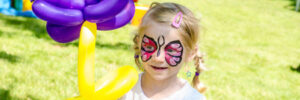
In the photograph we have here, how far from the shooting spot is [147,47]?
74.7 inches

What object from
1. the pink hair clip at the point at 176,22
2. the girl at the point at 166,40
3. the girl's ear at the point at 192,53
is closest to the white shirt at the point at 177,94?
the girl at the point at 166,40

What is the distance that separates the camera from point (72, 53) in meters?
4.31

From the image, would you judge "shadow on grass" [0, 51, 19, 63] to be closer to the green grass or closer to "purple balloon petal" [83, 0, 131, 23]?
the green grass

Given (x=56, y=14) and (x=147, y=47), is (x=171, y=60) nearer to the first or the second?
(x=147, y=47)

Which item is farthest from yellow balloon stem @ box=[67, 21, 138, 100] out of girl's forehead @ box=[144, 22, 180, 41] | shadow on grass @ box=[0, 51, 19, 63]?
shadow on grass @ box=[0, 51, 19, 63]

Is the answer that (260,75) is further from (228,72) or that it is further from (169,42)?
(169,42)

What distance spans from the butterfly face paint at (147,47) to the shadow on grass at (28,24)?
3200mm

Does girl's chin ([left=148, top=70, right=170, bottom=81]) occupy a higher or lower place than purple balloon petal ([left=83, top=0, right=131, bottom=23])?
lower

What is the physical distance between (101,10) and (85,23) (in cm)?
11

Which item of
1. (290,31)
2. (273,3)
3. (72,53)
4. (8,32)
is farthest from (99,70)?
(273,3)

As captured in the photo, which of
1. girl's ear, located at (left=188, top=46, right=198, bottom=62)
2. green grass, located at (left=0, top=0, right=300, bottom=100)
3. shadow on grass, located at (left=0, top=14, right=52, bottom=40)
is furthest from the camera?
shadow on grass, located at (left=0, top=14, right=52, bottom=40)

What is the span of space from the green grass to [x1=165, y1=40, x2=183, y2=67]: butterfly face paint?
0.83ft

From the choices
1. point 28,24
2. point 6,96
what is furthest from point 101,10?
point 28,24

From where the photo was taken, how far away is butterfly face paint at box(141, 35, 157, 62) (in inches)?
73.8
